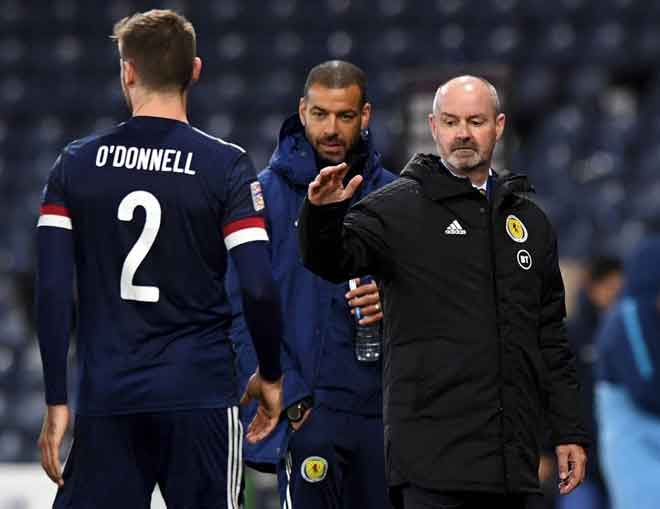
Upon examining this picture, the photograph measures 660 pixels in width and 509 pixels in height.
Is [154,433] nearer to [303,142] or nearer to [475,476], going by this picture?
[475,476]

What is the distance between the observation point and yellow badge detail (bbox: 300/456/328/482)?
5.05 meters

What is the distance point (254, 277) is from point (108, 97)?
1161cm

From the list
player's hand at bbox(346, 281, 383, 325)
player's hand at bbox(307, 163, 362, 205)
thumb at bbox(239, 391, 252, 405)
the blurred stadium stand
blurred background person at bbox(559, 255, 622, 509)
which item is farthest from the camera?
the blurred stadium stand

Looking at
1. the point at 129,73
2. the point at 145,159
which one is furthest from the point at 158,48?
the point at 145,159

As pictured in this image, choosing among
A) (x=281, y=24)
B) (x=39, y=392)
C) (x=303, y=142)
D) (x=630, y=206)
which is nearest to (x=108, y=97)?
(x=281, y=24)

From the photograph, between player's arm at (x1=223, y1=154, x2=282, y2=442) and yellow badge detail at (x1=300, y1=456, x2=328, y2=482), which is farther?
yellow badge detail at (x1=300, y1=456, x2=328, y2=482)

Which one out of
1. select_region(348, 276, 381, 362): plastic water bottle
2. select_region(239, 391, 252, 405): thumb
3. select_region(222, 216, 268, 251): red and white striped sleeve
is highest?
select_region(222, 216, 268, 251): red and white striped sleeve

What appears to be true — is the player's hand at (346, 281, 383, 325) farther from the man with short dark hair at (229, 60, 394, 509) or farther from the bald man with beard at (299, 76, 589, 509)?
the bald man with beard at (299, 76, 589, 509)

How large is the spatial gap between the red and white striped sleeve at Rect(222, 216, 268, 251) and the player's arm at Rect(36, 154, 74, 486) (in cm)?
42

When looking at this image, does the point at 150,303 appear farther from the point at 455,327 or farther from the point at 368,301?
the point at 368,301

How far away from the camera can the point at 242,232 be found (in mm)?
4301

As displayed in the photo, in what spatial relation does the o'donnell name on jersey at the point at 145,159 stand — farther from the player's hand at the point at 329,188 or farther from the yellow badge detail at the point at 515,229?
the yellow badge detail at the point at 515,229

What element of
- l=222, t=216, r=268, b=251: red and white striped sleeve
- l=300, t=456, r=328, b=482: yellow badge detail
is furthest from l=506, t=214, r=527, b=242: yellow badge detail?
l=300, t=456, r=328, b=482: yellow badge detail

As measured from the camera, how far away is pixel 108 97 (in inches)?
615
